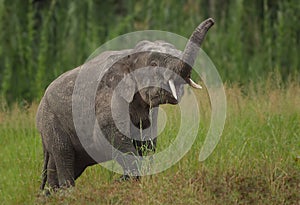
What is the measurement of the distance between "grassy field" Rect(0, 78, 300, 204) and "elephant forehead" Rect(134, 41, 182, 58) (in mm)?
1136

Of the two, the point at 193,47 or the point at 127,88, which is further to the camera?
the point at 127,88

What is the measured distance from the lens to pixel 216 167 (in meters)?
8.00

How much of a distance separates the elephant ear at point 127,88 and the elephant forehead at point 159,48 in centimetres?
27

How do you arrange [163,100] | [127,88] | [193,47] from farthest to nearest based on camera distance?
[127,88] < [163,100] < [193,47]

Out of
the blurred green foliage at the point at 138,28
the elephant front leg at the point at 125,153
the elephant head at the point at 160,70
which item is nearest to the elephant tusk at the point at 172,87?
the elephant head at the point at 160,70

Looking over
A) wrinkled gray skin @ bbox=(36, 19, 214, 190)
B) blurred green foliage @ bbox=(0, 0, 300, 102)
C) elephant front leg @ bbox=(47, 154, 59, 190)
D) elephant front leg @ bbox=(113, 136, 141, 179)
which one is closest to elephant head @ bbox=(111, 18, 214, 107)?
wrinkled gray skin @ bbox=(36, 19, 214, 190)

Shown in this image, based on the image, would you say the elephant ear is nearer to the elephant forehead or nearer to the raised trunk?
the elephant forehead

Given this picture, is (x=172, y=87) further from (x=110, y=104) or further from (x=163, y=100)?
(x=110, y=104)

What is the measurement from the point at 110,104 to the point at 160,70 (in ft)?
2.05

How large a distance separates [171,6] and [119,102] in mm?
8612

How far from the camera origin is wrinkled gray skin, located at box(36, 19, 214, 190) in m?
7.00

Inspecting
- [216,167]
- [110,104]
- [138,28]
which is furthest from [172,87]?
[138,28]

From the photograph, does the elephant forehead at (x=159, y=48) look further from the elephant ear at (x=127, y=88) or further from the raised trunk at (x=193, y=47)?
the elephant ear at (x=127, y=88)

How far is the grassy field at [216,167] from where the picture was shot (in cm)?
740
